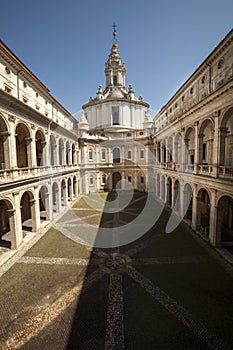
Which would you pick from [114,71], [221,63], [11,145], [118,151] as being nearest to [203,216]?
[221,63]

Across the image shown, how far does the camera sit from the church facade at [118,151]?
1367cm

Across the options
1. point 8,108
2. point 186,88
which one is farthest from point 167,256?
point 186,88

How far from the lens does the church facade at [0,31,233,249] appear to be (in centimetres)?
1367

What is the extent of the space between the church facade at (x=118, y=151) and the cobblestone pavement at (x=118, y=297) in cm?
349

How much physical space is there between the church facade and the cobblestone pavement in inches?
137

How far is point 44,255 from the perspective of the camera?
13555 mm

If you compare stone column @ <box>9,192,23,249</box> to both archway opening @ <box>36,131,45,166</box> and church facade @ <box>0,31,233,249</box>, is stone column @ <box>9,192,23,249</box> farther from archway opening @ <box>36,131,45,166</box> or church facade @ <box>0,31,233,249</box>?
archway opening @ <box>36,131,45,166</box>

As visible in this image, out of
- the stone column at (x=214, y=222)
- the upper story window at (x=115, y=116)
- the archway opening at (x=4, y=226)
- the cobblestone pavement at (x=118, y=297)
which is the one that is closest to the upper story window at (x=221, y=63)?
the stone column at (x=214, y=222)

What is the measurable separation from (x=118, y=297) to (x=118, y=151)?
31.6m

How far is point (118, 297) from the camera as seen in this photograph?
929cm

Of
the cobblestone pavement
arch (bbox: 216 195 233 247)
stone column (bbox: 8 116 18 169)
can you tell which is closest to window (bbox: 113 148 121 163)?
arch (bbox: 216 195 233 247)

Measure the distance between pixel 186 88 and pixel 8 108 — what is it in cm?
2187

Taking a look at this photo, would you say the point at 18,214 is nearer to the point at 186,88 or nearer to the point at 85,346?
the point at 85,346

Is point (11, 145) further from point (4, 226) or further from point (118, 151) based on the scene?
point (118, 151)
